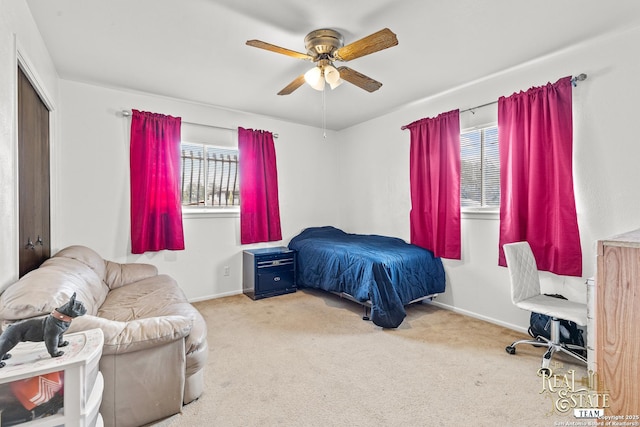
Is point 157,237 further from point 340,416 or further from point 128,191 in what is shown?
point 340,416

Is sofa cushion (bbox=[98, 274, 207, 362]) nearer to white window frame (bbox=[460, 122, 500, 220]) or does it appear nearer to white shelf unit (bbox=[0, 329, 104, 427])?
white shelf unit (bbox=[0, 329, 104, 427])

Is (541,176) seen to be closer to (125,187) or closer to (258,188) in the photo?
(258,188)

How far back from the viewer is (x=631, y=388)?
3.71 feet

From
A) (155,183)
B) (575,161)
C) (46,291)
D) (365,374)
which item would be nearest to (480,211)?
(575,161)

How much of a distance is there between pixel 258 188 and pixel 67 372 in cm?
329

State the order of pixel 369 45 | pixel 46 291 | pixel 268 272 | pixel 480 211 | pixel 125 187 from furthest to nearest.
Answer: pixel 268 272 → pixel 125 187 → pixel 480 211 → pixel 369 45 → pixel 46 291

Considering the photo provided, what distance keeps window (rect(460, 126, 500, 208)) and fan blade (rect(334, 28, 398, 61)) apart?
1786 mm

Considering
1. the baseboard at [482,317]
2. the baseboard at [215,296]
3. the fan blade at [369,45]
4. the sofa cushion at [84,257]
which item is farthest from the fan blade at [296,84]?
the baseboard at [482,317]

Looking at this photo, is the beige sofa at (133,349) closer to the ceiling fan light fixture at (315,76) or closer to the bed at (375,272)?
the bed at (375,272)

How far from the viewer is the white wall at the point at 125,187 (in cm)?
317

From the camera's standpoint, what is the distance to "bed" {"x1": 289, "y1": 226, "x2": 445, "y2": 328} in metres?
2.98

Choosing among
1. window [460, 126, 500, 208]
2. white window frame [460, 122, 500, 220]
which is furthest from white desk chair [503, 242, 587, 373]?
window [460, 126, 500, 208]

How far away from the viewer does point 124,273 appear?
9.93 ft

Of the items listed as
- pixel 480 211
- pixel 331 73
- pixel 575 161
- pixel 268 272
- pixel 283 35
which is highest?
pixel 283 35
